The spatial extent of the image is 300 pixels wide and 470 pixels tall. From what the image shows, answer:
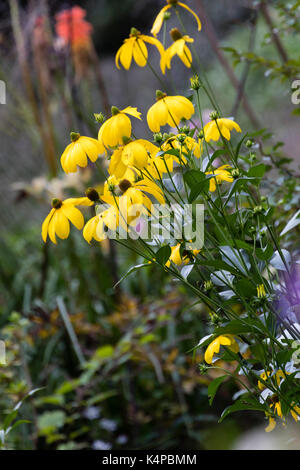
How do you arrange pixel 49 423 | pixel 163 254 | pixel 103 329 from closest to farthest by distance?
pixel 163 254, pixel 49 423, pixel 103 329

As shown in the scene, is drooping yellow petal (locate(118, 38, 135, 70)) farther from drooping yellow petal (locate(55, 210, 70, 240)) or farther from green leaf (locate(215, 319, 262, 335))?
green leaf (locate(215, 319, 262, 335))

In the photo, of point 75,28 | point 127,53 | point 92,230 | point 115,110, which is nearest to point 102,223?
point 92,230

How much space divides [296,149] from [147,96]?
202 cm

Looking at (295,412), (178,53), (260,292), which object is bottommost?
(295,412)

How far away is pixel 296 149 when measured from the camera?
4348mm

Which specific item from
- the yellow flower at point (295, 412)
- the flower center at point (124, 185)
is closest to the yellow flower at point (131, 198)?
the flower center at point (124, 185)

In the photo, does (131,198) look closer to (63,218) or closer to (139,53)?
(63,218)

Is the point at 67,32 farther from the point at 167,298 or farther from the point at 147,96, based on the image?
the point at 147,96

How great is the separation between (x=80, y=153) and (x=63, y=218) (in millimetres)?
77

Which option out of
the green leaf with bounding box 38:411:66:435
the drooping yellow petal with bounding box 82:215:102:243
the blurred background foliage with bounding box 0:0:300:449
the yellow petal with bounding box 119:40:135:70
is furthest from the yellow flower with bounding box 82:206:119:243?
the green leaf with bounding box 38:411:66:435

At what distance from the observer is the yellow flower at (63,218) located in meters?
0.56

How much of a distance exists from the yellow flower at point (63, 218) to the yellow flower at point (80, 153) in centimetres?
4

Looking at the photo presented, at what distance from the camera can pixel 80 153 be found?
54 cm

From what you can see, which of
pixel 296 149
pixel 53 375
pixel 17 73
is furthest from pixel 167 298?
pixel 296 149
